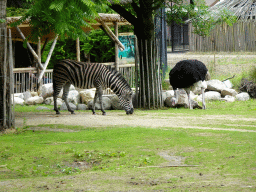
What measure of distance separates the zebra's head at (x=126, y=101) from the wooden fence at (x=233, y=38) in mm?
12601

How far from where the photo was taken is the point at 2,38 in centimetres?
904

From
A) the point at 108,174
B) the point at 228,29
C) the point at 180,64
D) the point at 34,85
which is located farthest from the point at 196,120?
the point at 228,29

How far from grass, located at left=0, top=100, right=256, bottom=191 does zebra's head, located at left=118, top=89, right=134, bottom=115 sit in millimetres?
3350

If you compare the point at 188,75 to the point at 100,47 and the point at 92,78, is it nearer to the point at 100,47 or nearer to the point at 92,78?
the point at 92,78

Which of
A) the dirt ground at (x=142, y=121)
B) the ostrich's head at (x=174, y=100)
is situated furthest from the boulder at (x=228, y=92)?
the dirt ground at (x=142, y=121)

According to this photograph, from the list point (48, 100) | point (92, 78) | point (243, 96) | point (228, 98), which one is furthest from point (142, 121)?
point (48, 100)

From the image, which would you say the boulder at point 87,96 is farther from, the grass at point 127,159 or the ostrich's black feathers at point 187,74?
the grass at point 127,159

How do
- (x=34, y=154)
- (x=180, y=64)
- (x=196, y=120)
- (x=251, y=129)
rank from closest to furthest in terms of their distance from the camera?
1. (x=34, y=154)
2. (x=251, y=129)
3. (x=196, y=120)
4. (x=180, y=64)

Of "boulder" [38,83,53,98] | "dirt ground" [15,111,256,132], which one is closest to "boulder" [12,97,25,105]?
"boulder" [38,83,53,98]

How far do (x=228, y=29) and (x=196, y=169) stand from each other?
21.3m

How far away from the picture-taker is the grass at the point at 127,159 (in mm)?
4715

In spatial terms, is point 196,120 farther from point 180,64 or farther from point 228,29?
point 228,29

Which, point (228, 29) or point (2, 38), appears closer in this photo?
point (2, 38)

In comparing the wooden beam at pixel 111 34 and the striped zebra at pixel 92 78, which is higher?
the wooden beam at pixel 111 34
